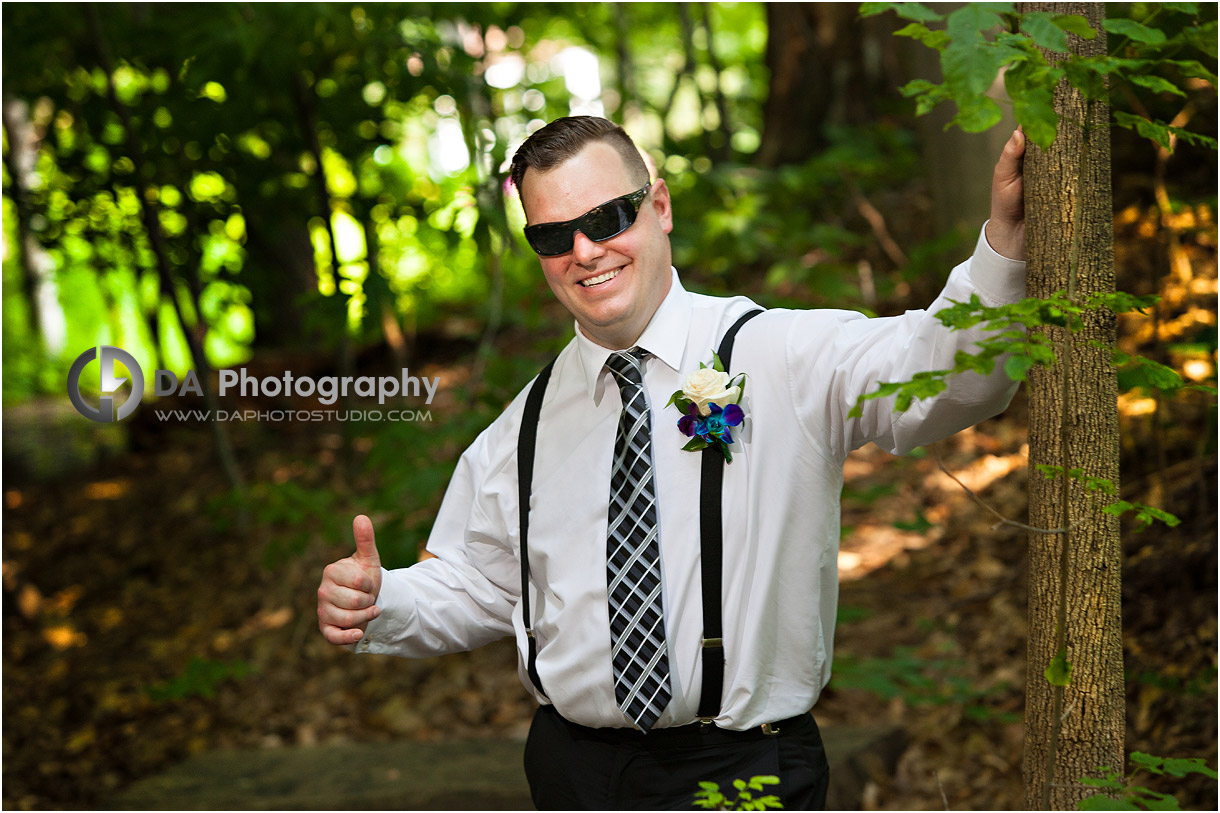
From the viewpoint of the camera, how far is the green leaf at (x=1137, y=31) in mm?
1457

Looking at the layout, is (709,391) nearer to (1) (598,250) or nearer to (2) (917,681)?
(1) (598,250)

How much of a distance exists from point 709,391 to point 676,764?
78cm

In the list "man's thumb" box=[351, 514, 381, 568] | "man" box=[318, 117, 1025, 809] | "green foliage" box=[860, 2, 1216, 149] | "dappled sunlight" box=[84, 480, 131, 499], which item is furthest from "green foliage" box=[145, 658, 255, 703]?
"green foliage" box=[860, 2, 1216, 149]

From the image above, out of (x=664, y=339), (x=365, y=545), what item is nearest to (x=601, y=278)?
(x=664, y=339)

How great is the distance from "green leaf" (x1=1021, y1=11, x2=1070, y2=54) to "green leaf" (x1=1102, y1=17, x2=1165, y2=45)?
154 millimetres

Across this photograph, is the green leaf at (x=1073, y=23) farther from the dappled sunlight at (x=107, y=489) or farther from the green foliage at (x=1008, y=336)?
the dappled sunlight at (x=107, y=489)

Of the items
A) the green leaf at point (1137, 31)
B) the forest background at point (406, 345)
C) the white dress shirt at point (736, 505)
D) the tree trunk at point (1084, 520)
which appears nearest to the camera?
the green leaf at point (1137, 31)

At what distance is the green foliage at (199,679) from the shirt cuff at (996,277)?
16.4ft

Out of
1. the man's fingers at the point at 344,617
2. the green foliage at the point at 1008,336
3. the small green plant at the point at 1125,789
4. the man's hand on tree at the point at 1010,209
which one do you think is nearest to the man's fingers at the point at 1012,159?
the man's hand on tree at the point at 1010,209

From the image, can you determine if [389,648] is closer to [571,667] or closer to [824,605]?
[571,667]

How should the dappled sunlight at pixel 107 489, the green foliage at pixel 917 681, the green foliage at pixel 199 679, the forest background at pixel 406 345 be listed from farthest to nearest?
the dappled sunlight at pixel 107 489, the green foliage at pixel 199 679, the forest background at pixel 406 345, the green foliage at pixel 917 681

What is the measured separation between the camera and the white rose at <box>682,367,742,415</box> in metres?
1.85

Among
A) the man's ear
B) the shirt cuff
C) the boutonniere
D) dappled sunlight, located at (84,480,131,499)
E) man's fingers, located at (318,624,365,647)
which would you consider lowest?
man's fingers, located at (318,624,365,647)

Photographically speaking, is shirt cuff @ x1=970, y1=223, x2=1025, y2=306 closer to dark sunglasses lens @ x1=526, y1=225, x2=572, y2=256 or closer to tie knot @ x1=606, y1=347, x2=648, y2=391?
tie knot @ x1=606, y1=347, x2=648, y2=391
